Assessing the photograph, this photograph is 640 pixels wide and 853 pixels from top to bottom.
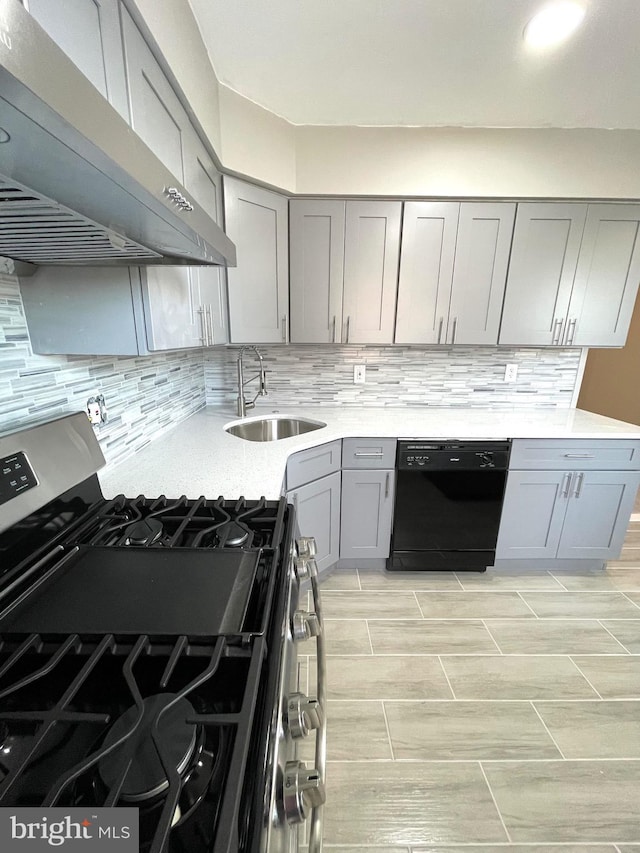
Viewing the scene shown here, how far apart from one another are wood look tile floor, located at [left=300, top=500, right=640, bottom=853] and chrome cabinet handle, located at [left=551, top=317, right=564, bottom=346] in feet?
4.94

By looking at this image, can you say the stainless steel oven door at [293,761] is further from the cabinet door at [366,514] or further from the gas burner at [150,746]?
the cabinet door at [366,514]

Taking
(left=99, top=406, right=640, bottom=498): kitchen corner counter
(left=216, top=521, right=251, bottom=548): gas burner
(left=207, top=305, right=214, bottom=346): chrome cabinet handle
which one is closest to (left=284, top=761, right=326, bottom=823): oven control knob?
(left=216, top=521, right=251, bottom=548): gas burner

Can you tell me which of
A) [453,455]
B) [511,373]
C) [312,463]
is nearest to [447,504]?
[453,455]

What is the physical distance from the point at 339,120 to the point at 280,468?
186 cm

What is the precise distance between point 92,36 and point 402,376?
2.13m

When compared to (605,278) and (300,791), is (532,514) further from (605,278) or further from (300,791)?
(300,791)

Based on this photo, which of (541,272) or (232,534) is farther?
(541,272)

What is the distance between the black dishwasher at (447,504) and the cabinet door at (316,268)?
88 cm

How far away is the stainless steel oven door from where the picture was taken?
46cm

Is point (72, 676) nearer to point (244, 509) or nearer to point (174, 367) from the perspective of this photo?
point (244, 509)

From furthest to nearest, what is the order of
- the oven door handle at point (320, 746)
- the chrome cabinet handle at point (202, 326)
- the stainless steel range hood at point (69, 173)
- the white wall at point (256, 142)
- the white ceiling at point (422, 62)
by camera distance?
the white wall at point (256, 142) < the chrome cabinet handle at point (202, 326) < the white ceiling at point (422, 62) < the oven door handle at point (320, 746) < the stainless steel range hood at point (69, 173)

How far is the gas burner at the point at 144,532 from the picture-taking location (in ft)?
2.86

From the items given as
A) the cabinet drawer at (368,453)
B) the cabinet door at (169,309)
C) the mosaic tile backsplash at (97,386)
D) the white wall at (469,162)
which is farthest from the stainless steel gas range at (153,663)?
the white wall at (469,162)

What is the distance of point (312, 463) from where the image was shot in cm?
186
